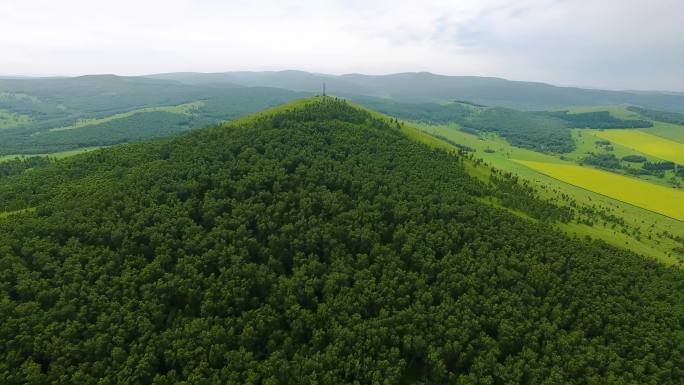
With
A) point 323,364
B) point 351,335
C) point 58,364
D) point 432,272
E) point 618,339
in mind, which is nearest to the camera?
point 58,364

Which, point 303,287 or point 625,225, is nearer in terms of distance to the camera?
point 303,287

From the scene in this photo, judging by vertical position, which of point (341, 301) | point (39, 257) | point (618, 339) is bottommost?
point (618, 339)

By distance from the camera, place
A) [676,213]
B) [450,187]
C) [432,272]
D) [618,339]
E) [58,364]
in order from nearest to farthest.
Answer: [58,364], [618,339], [432,272], [450,187], [676,213]

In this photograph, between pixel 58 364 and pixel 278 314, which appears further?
pixel 278 314

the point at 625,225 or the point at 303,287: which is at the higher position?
the point at 303,287

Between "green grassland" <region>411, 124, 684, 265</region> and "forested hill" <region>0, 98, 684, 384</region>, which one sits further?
"green grassland" <region>411, 124, 684, 265</region>

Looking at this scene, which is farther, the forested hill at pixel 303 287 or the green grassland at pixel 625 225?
the green grassland at pixel 625 225

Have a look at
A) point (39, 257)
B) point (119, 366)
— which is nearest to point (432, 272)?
point (119, 366)

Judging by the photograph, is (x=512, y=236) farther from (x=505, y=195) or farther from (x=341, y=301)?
(x=341, y=301)
